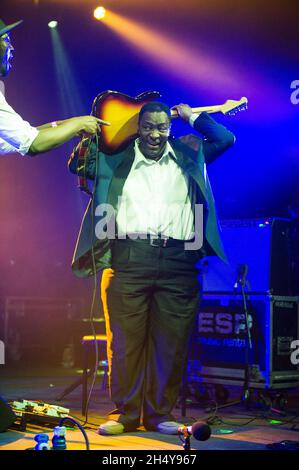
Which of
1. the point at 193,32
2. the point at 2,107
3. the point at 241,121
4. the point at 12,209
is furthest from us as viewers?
the point at 12,209

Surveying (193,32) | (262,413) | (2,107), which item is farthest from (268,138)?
(2,107)

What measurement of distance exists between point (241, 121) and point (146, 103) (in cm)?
411

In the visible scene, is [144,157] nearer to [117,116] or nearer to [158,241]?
[117,116]

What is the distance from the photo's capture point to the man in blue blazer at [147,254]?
15.6 ft

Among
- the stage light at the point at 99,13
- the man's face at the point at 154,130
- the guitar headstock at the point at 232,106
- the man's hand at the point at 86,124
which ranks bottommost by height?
the man's hand at the point at 86,124

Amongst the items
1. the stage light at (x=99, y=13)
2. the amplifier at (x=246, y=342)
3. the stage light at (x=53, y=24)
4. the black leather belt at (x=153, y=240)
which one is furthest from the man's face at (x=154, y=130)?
the stage light at (x=53, y=24)

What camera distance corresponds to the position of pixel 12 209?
499 inches

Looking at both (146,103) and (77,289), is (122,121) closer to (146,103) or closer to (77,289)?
(146,103)

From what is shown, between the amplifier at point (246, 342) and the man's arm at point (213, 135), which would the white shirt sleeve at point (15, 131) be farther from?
the amplifier at point (246, 342)

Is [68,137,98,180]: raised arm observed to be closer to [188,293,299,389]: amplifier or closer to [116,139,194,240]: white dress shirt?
[116,139,194,240]: white dress shirt

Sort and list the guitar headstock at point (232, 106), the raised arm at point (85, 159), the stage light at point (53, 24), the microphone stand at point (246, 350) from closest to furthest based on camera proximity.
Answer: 1. the raised arm at point (85, 159)
2. the guitar headstock at point (232, 106)
3. the microphone stand at point (246, 350)
4. the stage light at point (53, 24)

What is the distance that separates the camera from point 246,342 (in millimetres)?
6398

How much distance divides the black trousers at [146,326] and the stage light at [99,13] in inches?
177

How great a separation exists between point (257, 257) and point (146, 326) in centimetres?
200
